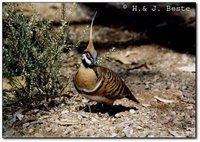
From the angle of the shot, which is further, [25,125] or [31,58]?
[31,58]

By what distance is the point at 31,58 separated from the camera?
10.5 ft

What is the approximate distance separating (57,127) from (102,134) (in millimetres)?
194

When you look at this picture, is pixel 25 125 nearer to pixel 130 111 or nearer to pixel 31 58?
pixel 31 58

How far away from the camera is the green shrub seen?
3.17 metres

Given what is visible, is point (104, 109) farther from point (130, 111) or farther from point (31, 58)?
point (31, 58)

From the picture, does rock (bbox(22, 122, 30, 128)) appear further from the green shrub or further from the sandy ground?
the green shrub

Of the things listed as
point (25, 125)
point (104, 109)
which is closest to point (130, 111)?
→ point (104, 109)

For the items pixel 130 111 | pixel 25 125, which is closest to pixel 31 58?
pixel 25 125

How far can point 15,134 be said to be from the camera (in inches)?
121

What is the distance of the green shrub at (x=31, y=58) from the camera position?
10.4 ft

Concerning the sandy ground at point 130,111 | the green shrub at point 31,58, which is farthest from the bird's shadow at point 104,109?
the green shrub at point 31,58

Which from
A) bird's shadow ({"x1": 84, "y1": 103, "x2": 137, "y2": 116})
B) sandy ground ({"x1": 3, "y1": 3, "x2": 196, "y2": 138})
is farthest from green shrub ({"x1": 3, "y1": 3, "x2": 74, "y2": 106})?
bird's shadow ({"x1": 84, "y1": 103, "x2": 137, "y2": 116})

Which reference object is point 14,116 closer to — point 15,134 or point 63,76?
point 15,134

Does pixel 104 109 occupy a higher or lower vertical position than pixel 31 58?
lower
